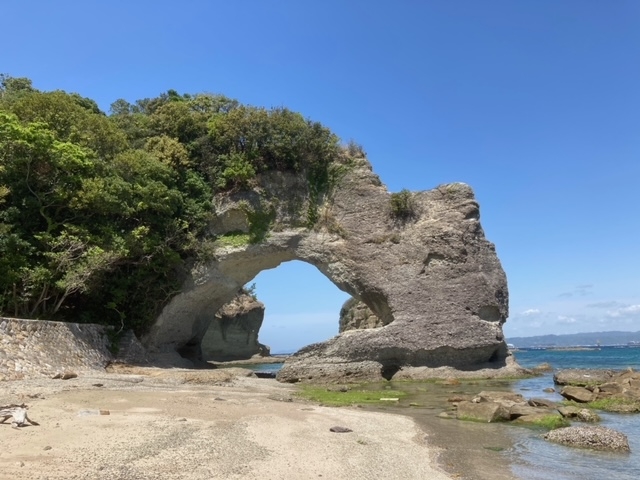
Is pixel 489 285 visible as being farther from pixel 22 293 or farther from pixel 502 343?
pixel 22 293

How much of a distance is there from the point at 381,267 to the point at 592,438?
1751cm

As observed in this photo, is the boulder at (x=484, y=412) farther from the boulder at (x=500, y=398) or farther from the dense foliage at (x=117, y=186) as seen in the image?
the dense foliage at (x=117, y=186)

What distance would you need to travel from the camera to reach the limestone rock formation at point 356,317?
4608 centimetres

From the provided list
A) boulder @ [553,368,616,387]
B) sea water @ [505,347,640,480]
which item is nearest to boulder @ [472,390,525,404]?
sea water @ [505,347,640,480]

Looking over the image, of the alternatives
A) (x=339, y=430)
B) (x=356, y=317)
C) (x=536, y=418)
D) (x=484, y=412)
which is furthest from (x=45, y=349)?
(x=356, y=317)

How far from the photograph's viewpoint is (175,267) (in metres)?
27.2

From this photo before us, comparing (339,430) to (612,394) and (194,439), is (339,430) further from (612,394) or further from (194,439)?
(612,394)

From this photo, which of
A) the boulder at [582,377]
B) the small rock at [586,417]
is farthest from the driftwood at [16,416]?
the boulder at [582,377]

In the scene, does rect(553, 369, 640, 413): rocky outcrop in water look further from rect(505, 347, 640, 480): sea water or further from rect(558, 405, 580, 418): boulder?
rect(505, 347, 640, 480): sea water

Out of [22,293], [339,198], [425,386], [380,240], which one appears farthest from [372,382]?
[22,293]

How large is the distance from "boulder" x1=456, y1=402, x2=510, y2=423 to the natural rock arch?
11.6 meters

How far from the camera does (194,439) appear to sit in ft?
28.1

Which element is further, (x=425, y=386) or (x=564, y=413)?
(x=425, y=386)

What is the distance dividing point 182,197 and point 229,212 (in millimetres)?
2575
